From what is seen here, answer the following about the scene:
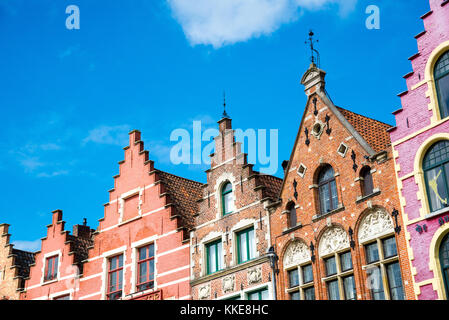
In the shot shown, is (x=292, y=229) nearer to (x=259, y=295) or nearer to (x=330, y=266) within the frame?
(x=330, y=266)

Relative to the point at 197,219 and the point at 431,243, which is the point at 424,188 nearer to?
the point at 431,243

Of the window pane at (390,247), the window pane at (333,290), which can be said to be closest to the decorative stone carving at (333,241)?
the window pane at (333,290)

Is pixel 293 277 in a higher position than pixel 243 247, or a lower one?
lower

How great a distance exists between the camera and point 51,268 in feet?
101

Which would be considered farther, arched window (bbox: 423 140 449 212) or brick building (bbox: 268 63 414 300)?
brick building (bbox: 268 63 414 300)

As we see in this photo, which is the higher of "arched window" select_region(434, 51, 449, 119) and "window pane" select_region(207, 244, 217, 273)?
"arched window" select_region(434, 51, 449, 119)

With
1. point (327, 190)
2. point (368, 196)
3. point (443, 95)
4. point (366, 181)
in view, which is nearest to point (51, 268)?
point (327, 190)

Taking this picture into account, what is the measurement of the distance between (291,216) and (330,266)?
2478 millimetres

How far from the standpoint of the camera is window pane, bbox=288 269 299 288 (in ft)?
70.5

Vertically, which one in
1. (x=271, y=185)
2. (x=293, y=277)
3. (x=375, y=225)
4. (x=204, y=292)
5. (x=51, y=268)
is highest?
(x=271, y=185)

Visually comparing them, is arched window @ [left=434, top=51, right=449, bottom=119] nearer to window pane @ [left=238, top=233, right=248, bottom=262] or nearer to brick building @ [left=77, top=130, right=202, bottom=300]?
window pane @ [left=238, top=233, right=248, bottom=262]

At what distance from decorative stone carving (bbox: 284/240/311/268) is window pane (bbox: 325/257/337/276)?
0.71m

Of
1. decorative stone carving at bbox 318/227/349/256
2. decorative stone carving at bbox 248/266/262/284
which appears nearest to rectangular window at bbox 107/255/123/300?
decorative stone carving at bbox 248/266/262/284
